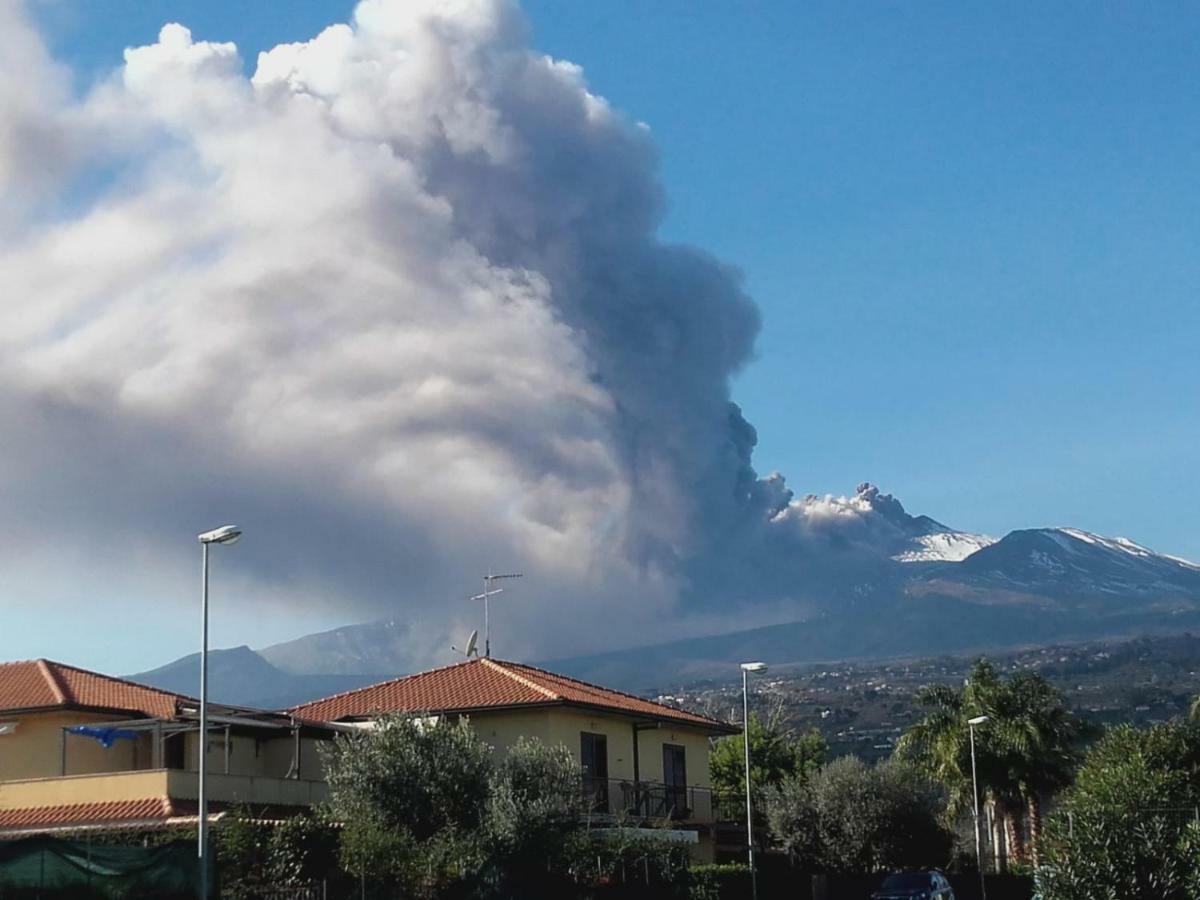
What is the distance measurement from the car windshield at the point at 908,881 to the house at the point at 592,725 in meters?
5.59

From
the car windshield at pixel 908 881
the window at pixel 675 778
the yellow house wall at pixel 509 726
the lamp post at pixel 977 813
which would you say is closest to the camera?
the car windshield at pixel 908 881

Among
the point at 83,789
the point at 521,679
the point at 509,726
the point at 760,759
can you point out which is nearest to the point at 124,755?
the point at 83,789

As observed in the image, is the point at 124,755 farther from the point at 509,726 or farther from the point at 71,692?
the point at 509,726

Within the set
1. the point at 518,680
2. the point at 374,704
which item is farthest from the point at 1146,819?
the point at 374,704

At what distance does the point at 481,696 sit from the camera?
46250mm

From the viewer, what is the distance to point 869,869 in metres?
49.7

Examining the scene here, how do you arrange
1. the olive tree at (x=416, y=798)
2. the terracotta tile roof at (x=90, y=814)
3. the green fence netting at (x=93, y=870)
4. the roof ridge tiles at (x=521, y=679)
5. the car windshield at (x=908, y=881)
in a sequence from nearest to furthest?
the green fence netting at (x=93, y=870)
the olive tree at (x=416, y=798)
the terracotta tile roof at (x=90, y=814)
the car windshield at (x=908, y=881)
the roof ridge tiles at (x=521, y=679)

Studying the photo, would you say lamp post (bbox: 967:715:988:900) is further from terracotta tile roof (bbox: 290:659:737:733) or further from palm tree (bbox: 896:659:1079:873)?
terracotta tile roof (bbox: 290:659:737:733)

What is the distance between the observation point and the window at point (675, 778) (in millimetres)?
48469

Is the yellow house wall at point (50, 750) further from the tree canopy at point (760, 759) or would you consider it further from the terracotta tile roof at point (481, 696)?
the tree canopy at point (760, 759)

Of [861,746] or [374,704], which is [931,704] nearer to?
[374,704]

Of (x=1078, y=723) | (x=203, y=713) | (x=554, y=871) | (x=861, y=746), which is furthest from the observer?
(x=861, y=746)

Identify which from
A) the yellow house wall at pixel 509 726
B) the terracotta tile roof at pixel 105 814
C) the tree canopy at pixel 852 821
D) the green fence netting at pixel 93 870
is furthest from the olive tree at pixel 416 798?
the tree canopy at pixel 852 821

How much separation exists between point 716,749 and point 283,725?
3652 cm
